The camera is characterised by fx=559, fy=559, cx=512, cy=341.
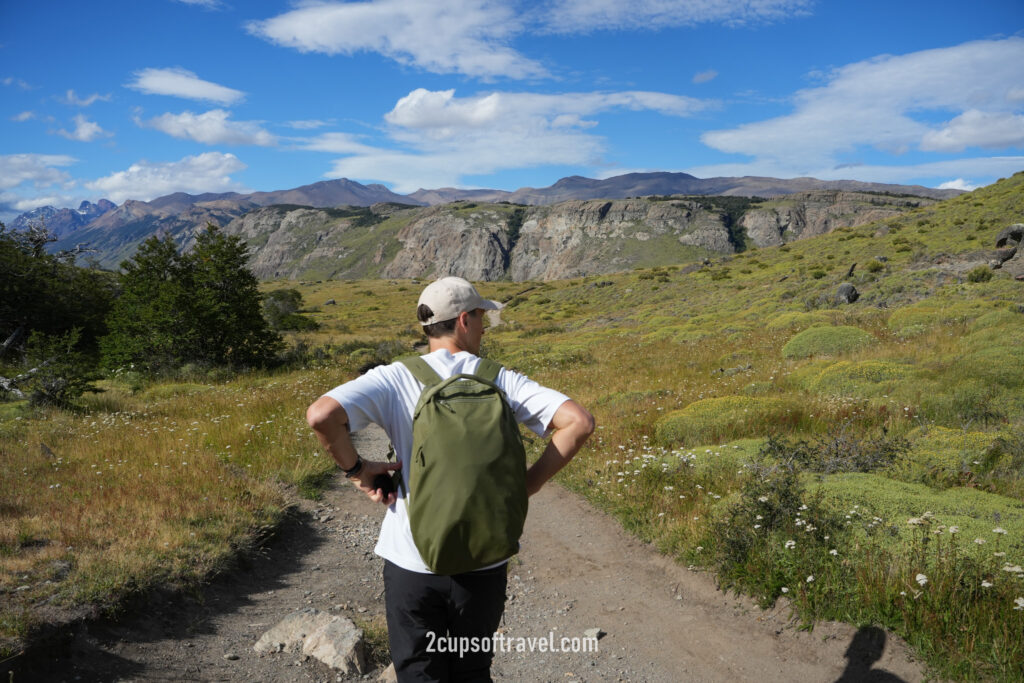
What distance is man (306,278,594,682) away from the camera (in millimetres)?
2506

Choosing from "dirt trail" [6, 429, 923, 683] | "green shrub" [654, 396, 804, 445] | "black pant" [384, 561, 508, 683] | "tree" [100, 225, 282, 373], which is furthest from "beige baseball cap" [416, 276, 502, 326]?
"tree" [100, 225, 282, 373]

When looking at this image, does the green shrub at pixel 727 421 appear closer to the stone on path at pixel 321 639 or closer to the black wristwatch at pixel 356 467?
the stone on path at pixel 321 639

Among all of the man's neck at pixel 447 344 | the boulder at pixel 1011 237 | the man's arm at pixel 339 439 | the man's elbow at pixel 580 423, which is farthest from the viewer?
the boulder at pixel 1011 237

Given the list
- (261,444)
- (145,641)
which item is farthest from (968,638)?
(261,444)

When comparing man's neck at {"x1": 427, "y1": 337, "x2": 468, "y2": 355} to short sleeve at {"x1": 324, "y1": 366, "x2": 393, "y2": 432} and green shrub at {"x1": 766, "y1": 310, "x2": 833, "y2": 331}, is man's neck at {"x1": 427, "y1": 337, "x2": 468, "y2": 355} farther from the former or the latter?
green shrub at {"x1": 766, "y1": 310, "x2": 833, "y2": 331}

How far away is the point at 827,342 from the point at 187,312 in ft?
68.2

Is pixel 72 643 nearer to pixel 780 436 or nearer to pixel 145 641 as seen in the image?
pixel 145 641

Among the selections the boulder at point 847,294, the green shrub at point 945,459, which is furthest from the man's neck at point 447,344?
the boulder at point 847,294

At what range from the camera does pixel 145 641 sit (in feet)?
15.0

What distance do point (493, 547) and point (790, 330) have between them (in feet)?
68.4

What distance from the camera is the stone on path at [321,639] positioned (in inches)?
175

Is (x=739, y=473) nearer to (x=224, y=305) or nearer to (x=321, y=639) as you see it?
(x=321, y=639)

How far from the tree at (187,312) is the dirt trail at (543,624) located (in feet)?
50.9

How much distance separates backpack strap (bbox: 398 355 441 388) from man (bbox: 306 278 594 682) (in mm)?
46
